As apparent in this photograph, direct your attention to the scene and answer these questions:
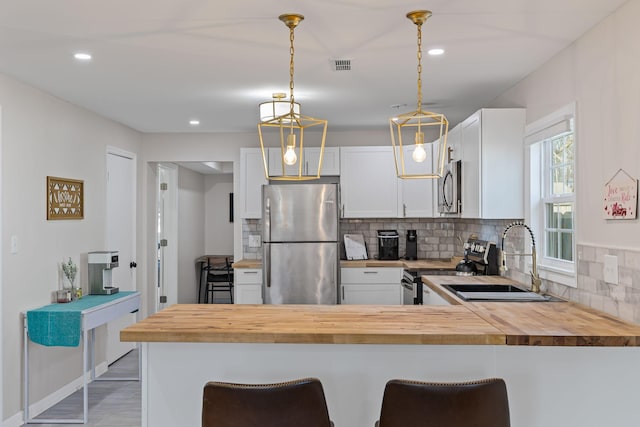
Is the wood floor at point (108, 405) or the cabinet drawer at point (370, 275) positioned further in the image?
the cabinet drawer at point (370, 275)

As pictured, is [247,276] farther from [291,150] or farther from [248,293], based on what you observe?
[291,150]

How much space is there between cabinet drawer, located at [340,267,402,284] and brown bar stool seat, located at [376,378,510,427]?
3398mm

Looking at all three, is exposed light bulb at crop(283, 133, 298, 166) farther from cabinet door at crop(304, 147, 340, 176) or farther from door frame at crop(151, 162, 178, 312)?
door frame at crop(151, 162, 178, 312)

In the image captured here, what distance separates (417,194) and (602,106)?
2.88 m

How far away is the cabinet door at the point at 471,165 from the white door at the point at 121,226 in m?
3.27

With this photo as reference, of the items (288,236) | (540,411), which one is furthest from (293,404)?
(288,236)

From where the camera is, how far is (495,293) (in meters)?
3.37

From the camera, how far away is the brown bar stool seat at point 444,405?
175 cm

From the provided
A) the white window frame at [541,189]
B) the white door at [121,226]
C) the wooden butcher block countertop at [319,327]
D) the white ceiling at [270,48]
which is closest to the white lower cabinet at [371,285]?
the white ceiling at [270,48]

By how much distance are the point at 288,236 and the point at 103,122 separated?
6.68 feet

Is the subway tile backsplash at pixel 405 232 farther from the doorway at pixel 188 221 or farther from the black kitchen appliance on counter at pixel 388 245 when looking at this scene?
the doorway at pixel 188 221

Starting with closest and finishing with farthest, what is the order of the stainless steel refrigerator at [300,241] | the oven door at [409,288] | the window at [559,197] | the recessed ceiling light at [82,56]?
the recessed ceiling light at [82,56]
the window at [559,197]
the oven door at [409,288]
the stainless steel refrigerator at [300,241]

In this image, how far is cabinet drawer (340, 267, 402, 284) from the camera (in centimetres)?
520

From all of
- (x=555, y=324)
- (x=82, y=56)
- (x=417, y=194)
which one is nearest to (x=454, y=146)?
(x=417, y=194)
